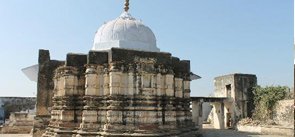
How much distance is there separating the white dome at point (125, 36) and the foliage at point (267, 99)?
11.8 meters

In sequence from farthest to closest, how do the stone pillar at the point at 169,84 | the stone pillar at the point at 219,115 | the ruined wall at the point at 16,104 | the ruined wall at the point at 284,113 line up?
the ruined wall at the point at 16,104
the stone pillar at the point at 219,115
the ruined wall at the point at 284,113
the stone pillar at the point at 169,84

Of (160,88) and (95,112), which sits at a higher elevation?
(160,88)

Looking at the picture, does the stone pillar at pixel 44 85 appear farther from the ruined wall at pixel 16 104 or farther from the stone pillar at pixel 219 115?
the ruined wall at pixel 16 104

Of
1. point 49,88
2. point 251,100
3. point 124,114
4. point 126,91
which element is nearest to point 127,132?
point 124,114

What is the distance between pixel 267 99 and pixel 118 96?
47.6ft

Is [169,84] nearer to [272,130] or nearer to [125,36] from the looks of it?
[125,36]

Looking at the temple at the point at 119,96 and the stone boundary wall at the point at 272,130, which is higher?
the temple at the point at 119,96

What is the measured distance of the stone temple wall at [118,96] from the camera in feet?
34.6

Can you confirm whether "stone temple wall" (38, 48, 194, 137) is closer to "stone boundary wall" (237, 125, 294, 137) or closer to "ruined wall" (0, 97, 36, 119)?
"stone boundary wall" (237, 125, 294, 137)

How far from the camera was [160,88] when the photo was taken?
36.3 feet

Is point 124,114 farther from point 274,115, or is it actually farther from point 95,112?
point 274,115

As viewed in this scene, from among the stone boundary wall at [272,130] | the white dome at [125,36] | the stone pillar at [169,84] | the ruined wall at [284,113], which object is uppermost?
the white dome at [125,36]

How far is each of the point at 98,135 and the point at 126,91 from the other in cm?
152

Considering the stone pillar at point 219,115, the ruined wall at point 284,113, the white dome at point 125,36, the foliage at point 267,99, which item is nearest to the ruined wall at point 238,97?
the stone pillar at point 219,115
